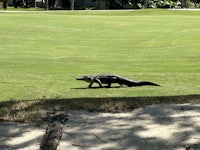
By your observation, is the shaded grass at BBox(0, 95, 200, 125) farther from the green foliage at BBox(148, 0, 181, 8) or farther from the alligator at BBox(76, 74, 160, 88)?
the green foliage at BBox(148, 0, 181, 8)

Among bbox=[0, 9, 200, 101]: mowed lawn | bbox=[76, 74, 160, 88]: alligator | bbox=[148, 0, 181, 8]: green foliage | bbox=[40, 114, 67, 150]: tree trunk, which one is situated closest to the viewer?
bbox=[40, 114, 67, 150]: tree trunk

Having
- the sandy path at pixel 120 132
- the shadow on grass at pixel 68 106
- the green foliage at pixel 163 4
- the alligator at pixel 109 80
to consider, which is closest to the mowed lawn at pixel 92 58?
the alligator at pixel 109 80

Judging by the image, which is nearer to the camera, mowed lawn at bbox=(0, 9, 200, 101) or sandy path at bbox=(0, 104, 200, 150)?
sandy path at bbox=(0, 104, 200, 150)

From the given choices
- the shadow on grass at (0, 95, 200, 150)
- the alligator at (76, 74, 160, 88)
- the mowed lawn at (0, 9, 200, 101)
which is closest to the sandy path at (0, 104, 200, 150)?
the shadow on grass at (0, 95, 200, 150)

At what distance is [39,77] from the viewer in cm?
1369

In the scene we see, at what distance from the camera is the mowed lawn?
1138 cm

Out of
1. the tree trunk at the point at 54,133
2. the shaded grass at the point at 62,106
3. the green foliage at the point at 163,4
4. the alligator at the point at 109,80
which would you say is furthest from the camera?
the green foliage at the point at 163,4

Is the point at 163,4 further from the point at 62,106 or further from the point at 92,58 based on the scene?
the point at 62,106

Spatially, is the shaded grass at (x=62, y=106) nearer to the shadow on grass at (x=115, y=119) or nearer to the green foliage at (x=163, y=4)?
the shadow on grass at (x=115, y=119)

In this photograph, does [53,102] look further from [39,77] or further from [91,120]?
[39,77]

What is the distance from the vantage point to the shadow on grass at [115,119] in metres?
4.55

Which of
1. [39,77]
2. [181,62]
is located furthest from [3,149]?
[181,62]

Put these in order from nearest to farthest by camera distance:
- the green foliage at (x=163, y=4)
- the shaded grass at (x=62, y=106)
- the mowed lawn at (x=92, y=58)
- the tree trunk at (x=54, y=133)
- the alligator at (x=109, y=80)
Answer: the tree trunk at (x=54, y=133) < the shaded grass at (x=62, y=106) < the mowed lawn at (x=92, y=58) < the alligator at (x=109, y=80) < the green foliage at (x=163, y=4)

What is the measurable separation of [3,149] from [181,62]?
13126mm
